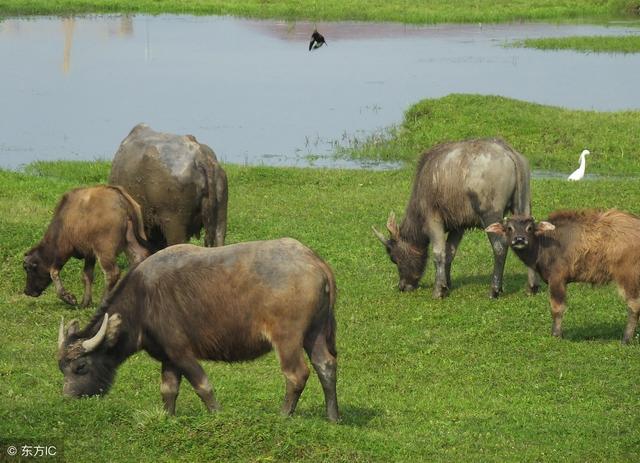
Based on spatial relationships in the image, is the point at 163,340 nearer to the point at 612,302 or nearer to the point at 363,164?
the point at 612,302

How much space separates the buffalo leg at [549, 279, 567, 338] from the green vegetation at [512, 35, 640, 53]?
30259mm

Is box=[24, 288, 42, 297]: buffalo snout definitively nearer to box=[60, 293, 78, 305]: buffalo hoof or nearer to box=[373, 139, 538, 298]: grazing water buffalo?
box=[60, 293, 78, 305]: buffalo hoof

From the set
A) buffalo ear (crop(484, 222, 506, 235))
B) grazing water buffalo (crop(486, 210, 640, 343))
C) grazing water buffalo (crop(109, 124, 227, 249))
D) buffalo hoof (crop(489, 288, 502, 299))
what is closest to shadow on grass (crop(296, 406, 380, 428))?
grazing water buffalo (crop(486, 210, 640, 343))

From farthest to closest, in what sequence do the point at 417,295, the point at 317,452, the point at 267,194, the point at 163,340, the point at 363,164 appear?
the point at 363,164
the point at 267,194
the point at 417,295
the point at 163,340
the point at 317,452

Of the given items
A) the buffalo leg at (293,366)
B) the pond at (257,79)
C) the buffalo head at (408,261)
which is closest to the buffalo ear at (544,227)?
the buffalo head at (408,261)

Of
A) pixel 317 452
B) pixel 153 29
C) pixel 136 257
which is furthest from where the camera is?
pixel 153 29

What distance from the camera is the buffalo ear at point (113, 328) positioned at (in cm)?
893

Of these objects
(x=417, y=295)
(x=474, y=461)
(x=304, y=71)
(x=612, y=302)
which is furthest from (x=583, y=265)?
(x=304, y=71)

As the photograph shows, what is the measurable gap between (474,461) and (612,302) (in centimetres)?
548

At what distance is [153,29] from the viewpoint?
5044 centimetres

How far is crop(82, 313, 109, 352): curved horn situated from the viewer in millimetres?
8883

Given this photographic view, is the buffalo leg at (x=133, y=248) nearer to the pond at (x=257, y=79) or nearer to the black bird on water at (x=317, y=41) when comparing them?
the pond at (x=257, y=79)

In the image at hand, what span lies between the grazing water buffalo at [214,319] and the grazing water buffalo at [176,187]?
4.45m

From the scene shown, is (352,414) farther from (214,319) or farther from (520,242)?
(520,242)
